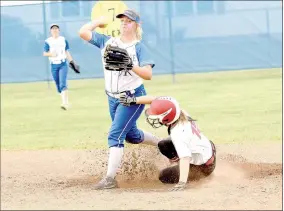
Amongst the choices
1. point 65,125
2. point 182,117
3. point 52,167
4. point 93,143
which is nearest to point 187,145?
point 182,117

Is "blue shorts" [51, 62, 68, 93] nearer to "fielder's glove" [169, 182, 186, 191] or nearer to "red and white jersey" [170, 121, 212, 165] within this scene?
"red and white jersey" [170, 121, 212, 165]

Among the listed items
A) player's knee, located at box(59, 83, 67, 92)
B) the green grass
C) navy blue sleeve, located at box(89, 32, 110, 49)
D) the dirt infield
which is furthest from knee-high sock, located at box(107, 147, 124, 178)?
player's knee, located at box(59, 83, 67, 92)

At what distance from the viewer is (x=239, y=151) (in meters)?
8.50

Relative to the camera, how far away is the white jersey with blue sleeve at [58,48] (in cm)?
1546

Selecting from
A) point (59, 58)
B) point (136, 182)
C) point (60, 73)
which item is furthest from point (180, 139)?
point (59, 58)

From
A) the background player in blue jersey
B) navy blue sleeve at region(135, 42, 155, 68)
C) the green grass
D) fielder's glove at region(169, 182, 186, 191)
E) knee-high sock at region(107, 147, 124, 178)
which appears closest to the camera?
fielder's glove at region(169, 182, 186, 191)

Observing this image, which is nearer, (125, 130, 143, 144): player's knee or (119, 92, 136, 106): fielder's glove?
(119, 92, 136, 106): fielder's glove

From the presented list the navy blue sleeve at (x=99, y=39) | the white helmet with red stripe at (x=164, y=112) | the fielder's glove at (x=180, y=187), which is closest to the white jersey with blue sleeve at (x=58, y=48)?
the navy blue sleeve at (x=99, y=39)

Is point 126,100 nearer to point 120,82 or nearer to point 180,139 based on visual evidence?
point 120,82

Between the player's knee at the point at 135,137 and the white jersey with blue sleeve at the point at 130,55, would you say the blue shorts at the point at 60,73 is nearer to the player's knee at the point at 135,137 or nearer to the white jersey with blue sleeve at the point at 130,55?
the player's knee at the point at 135,137

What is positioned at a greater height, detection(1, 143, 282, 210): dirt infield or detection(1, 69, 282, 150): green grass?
detection(1, 143, 282, 210): dirt infield

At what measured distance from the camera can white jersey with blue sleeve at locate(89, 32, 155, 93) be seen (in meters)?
6.21

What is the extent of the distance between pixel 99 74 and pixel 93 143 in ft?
39.1

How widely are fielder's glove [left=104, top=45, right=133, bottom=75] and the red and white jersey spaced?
66cm
